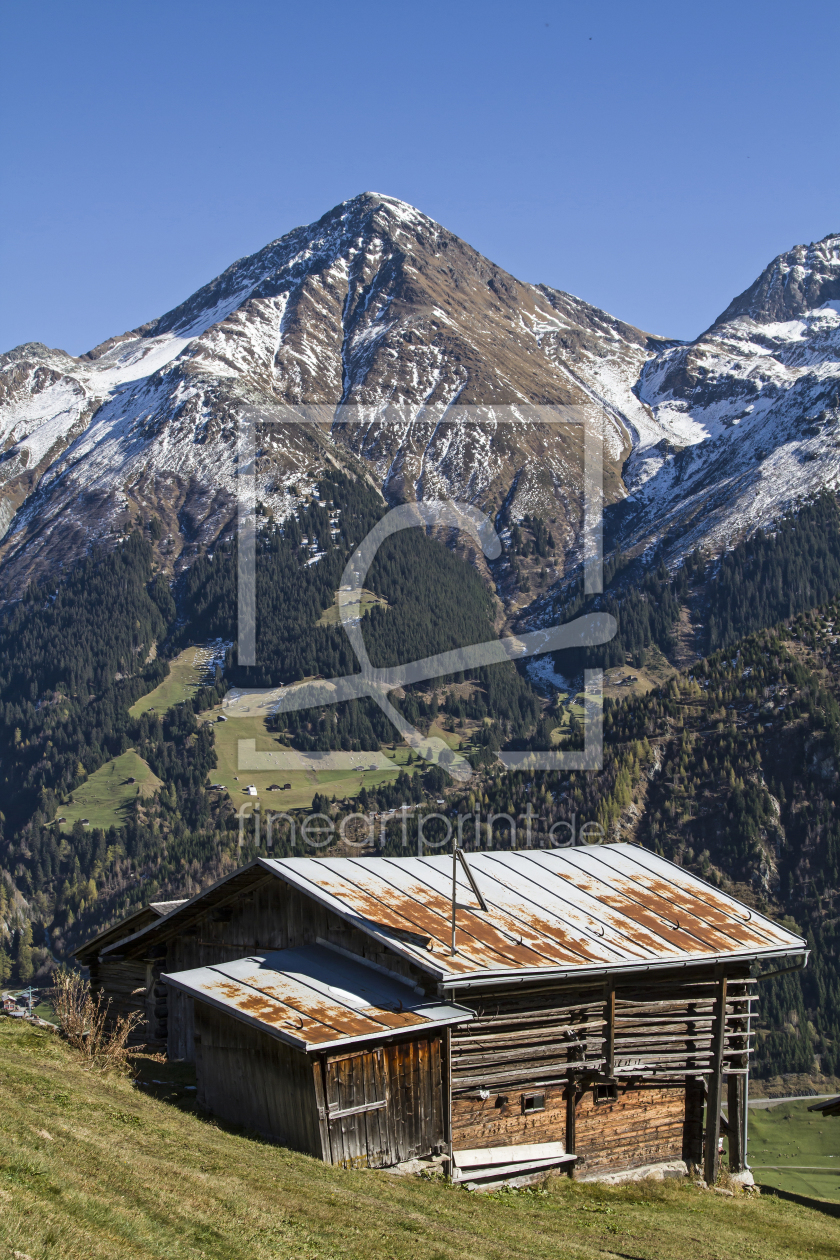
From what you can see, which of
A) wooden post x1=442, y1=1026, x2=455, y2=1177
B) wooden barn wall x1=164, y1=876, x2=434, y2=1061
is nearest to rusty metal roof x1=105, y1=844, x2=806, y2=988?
wooden barn wall x1=164, y1=876, x2=434, y2=1061

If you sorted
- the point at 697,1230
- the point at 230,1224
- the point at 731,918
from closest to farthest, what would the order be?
the point at 230,1224 → the point at 697,1230 → the point at 731,918

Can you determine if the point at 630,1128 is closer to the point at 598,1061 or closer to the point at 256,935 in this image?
the point at 598,1061

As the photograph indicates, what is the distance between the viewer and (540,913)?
112 feet

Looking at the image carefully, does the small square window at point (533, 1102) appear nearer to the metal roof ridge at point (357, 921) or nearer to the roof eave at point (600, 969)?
the roof eave at point (600, 969)

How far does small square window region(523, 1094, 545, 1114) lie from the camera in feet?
103

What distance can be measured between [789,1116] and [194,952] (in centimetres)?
14634

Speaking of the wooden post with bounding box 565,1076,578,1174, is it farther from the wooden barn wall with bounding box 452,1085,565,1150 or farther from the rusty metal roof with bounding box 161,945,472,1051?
the rusty metal roof with bounding box 161,945,472,1051

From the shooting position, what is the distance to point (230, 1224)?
57.2 ft

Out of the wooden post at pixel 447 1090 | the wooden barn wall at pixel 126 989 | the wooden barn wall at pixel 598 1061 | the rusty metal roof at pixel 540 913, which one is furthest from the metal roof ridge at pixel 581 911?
the wooden barn wall at pixel 126 989

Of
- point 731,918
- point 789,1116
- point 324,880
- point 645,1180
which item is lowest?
point 789,1116

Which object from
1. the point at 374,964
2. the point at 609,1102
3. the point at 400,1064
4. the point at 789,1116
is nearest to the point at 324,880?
the point at 374,964

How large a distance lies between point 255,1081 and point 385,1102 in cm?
336

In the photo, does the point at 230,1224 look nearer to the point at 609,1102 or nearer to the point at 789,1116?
the point at 609,1102

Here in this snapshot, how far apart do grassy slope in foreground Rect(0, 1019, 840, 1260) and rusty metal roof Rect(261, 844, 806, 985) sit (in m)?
5.93
